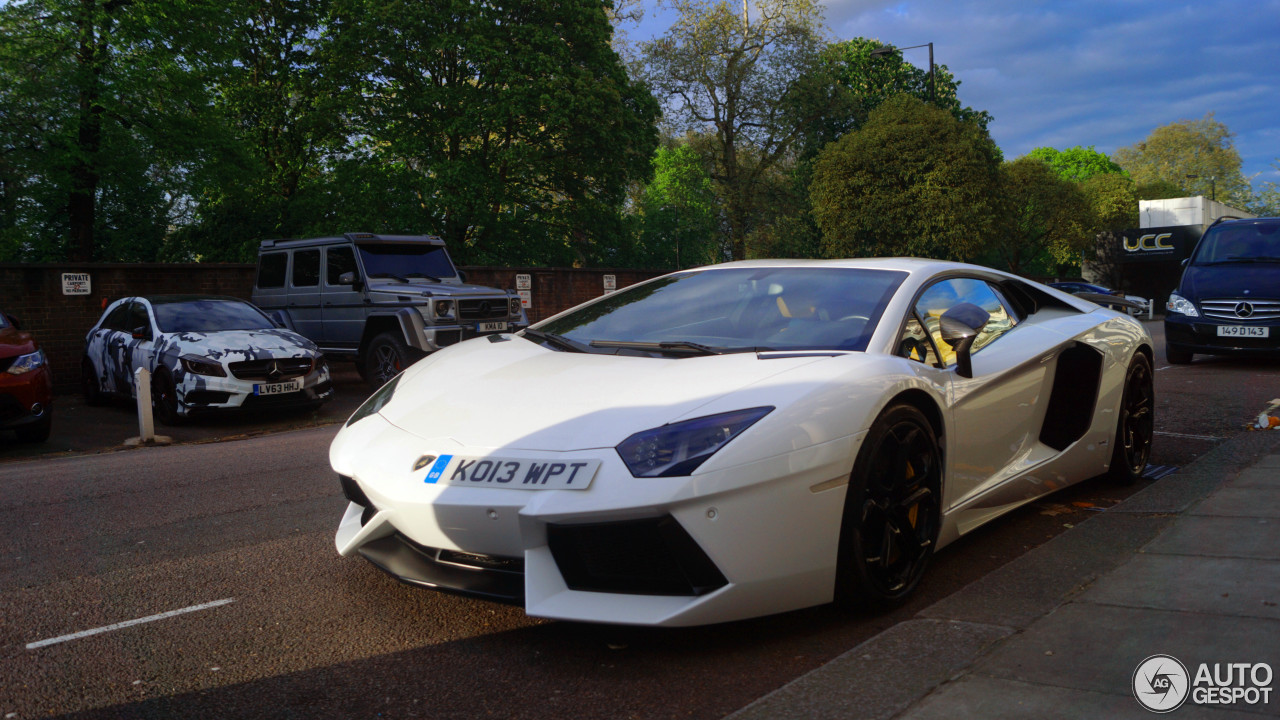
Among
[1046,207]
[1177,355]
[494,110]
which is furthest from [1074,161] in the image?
[1177,355]

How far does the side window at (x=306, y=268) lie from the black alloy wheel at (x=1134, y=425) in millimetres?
11062

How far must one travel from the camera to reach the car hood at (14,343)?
8148 millimetres

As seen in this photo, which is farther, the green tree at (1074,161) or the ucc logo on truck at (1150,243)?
the green tree at (1074,161)

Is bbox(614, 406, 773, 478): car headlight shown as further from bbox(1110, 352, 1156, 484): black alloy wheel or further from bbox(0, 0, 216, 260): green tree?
bbox(0, 0, 216, 260): green tree

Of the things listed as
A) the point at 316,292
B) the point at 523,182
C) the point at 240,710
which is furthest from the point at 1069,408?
the point at 523,182

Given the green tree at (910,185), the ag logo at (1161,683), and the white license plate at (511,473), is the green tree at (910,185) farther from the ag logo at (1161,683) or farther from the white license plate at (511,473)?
the white license plate at (511,473)

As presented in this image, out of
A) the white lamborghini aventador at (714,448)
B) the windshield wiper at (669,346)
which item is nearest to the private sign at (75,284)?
the white lamborghini aventador at (714,448)

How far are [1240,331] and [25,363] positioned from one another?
1315 cm

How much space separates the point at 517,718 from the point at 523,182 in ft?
86.8

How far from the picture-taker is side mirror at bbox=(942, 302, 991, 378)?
3.80m

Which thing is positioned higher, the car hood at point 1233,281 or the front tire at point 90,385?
Answer: the car hood at point 1233,281

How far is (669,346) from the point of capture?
3691 millimetres

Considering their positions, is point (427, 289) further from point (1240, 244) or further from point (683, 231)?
point (683, 231)

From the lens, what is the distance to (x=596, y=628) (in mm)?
3260
